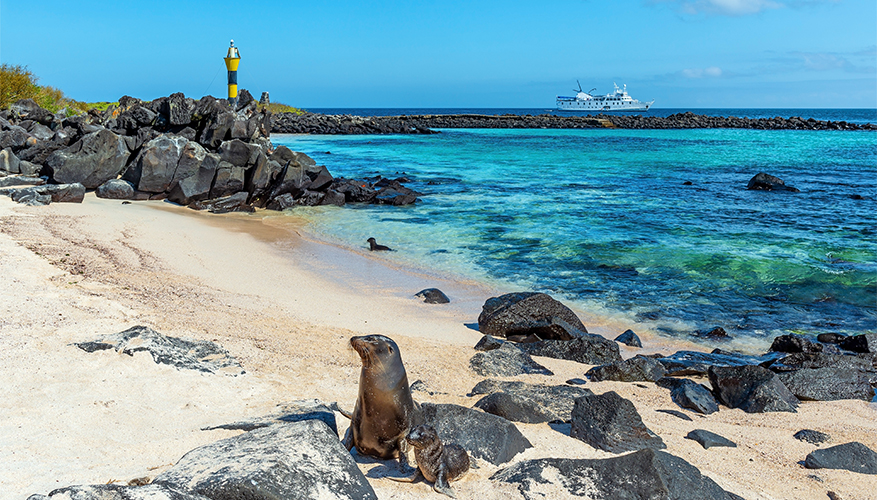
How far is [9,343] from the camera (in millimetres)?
5641

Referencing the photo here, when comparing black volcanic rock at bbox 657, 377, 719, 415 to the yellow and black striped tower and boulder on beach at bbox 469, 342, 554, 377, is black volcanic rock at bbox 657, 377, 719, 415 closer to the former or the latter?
boulder on beach at bbox 469, 342, 554, 377

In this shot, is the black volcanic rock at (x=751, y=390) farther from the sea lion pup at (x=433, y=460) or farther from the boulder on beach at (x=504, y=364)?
the sea lion pup at (x=433, y=460)

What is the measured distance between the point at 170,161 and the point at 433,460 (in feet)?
57.9

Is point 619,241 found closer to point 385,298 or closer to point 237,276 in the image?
point 385,298

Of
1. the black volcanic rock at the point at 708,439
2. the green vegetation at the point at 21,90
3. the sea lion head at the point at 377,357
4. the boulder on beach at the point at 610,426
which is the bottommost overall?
the black volcanic rock at the point at 708,439

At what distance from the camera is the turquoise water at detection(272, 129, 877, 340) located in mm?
10523

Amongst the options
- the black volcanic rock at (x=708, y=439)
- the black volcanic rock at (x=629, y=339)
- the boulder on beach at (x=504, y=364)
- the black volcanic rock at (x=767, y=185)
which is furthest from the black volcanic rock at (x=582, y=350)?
the black volcanic rock at (x=767, y=185)

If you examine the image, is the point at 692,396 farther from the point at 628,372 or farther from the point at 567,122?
the point at 567,122

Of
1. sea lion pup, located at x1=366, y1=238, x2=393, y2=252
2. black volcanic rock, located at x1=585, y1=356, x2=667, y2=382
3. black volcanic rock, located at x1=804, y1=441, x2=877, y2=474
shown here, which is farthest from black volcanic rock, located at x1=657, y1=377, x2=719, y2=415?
sea lion pup, located at x1=366, y1=238, x2=393, y2=252

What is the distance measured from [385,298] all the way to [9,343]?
549 centimetres

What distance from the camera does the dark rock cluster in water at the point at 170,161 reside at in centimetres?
1817

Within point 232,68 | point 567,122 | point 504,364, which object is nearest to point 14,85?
point 232,68

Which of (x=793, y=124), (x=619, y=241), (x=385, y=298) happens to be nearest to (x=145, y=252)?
(x=385, y=298)

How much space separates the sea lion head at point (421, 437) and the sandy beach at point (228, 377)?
0.28 metres
